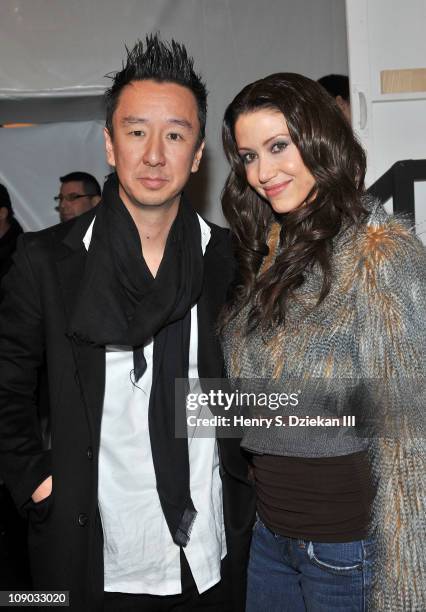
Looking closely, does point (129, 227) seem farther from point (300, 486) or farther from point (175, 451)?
point (300, 486)

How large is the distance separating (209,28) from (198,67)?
0.27 metres

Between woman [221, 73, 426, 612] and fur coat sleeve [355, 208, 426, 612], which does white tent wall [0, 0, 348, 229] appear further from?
fur coat sleeve [355, 208, 426, 612]

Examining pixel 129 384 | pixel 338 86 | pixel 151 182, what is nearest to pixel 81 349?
pixel 129 384

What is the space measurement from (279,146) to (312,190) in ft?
0.53

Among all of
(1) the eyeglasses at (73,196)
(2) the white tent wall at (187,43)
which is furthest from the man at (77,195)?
(2) the white tent wall at (187,43)

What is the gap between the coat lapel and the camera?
2172 mm

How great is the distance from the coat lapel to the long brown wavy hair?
0.42 meters

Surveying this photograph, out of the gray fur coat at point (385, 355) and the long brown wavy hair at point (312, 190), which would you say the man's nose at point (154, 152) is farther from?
the gray fur coat at point (385, 355)

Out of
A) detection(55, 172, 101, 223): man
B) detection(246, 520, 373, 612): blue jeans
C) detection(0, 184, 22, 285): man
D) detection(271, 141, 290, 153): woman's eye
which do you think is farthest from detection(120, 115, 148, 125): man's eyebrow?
detection(55, 172, 101, 223): man

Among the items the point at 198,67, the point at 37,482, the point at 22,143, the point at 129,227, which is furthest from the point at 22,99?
the point at 37,482

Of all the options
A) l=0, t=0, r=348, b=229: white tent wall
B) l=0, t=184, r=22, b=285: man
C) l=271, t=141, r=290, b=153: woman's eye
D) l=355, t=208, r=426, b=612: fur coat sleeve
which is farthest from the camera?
l=0, t=184, r=22, b=285: man

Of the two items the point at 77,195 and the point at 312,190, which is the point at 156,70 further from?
the point at 77,195

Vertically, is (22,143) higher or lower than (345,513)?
higher

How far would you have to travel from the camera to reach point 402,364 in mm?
1856
